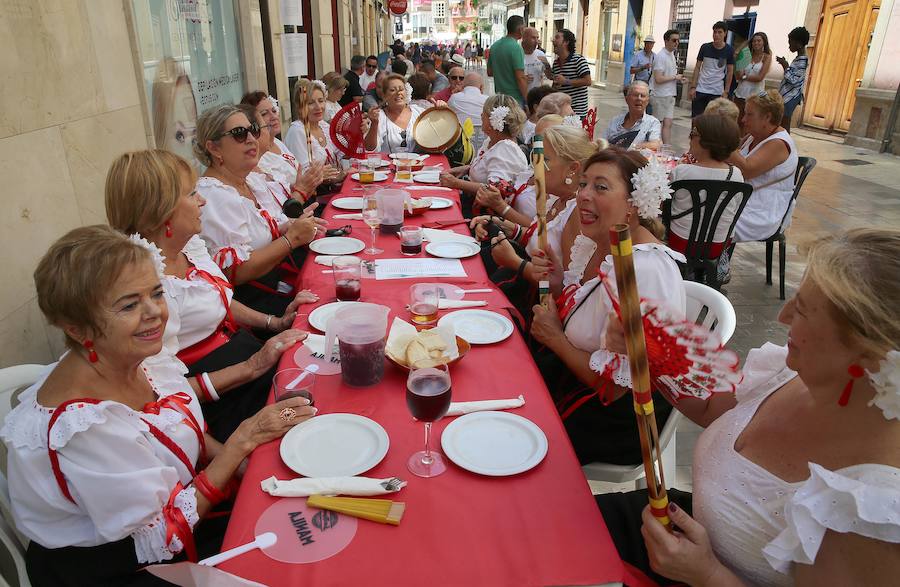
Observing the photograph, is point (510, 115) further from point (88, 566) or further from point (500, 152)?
point (88, 566)

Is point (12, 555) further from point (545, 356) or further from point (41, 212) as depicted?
point (545, 356)

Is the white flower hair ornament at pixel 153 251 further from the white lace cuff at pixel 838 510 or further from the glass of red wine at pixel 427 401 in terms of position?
the white lace cuff at pixel 838 510

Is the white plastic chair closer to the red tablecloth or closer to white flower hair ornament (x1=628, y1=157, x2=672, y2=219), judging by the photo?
white flower hair ornament (x1=628, y1=157, x2=672, y2=219)

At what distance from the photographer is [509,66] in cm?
829

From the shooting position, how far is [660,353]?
1.32 meters

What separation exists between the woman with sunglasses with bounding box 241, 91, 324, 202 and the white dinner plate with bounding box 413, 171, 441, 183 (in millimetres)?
909

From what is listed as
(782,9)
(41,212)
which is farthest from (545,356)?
(782,9)

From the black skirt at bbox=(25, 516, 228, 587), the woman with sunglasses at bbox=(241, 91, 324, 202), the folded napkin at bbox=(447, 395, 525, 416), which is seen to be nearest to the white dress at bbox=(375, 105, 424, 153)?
the woman with sunglasses at bbox=(241, 91, 324, 202)

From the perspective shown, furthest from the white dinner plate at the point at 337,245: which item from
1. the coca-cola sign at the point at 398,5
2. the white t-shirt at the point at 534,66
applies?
the coca-cola sign at the point at 398,5

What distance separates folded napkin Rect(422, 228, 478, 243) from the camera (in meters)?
3.46

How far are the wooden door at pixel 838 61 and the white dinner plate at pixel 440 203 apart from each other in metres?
12.0

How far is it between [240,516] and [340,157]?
18.7 feet

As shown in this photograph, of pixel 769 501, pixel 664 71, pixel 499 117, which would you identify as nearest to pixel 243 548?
pixel 769 501

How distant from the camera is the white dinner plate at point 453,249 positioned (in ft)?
10.4
